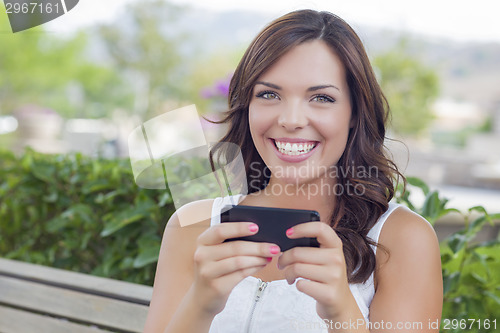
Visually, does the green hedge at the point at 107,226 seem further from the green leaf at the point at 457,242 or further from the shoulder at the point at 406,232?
the shoulder at the point at 406,232

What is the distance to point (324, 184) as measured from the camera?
1174 millimetres

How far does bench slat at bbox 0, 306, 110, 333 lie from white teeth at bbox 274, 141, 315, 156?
73 centimetres

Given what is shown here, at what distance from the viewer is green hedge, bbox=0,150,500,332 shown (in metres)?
1.40

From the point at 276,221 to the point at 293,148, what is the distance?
241mm

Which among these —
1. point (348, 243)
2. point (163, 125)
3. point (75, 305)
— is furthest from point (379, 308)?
point (75, 305)

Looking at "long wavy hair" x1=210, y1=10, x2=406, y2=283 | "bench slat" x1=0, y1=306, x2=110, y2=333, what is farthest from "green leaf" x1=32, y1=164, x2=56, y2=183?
"long wavy hair" x1=210, y1=10, x2=406, y2=283

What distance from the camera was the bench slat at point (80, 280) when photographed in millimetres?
1370

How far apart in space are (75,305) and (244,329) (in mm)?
596

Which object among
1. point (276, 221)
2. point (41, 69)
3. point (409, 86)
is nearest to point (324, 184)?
point (276, 221)

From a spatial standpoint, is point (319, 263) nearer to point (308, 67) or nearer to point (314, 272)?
point (314, 272)

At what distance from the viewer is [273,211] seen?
2.64 ft

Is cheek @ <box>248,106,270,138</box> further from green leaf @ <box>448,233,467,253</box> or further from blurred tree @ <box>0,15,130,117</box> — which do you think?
blurred tree @ <box>0,15,130,117</box>

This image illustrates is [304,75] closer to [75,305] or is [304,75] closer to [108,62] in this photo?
[75,305]

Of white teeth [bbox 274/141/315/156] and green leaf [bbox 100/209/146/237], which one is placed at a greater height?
white teeth [bbox 274/141/315/156]
